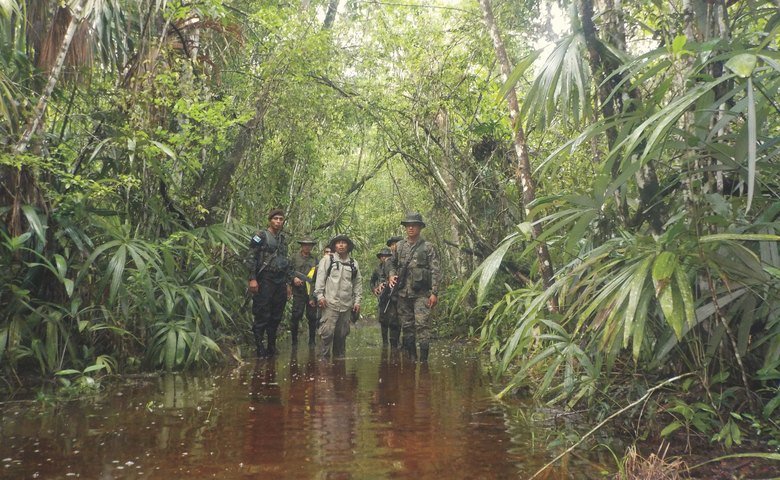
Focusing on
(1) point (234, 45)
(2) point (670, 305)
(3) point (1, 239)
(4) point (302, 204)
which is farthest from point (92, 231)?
(4) point (302, 204)

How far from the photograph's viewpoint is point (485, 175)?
34.8ft

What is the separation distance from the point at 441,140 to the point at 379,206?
11.8 metres

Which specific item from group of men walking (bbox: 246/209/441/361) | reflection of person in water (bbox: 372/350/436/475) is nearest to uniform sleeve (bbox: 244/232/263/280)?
group of men walking (bbox: 246/209/441/361)

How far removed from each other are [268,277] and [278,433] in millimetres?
4558

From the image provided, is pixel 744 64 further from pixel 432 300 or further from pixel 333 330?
pixel 333 330

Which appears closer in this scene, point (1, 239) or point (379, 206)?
point (1, 239)

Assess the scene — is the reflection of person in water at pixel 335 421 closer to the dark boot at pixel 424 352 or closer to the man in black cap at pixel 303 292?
the dark boot at pixel 424 352

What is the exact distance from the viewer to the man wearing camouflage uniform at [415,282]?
8180 millimetres

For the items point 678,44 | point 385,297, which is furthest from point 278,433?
point 385,297

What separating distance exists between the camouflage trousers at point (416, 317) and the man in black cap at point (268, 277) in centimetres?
176

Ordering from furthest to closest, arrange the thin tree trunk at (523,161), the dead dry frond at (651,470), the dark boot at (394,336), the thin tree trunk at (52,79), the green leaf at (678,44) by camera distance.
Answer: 1. the dark boot at (394,336)
2. the thin tree trunk at (523,161)
3. the thin tree trunk at (52,79)
4. the green leaf at (678,44)
5. the dead dry frond at (651,470)

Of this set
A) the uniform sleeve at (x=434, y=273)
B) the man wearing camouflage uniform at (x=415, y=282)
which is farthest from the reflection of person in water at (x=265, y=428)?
the uniform sleeve at (x=434, y=273)

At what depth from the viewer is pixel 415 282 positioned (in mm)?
8367

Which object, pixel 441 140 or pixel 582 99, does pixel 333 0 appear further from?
pixel 582 99
